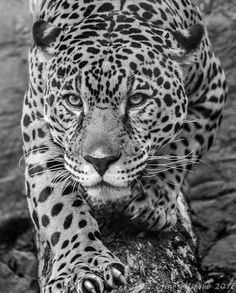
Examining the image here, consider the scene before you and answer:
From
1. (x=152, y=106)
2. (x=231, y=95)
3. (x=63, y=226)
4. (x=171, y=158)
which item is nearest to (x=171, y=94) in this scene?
(x=152, y=106)

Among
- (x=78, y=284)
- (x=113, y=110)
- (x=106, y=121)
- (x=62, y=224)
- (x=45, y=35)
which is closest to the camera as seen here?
(x=78, y=284)

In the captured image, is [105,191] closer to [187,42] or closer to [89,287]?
[89,287]

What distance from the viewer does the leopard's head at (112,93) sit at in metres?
9.40

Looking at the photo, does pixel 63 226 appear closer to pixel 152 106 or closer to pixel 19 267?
pixel 152 106

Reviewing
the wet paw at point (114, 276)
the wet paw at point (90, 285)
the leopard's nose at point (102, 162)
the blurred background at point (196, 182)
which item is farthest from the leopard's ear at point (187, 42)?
the blurred background at point (196, 182)

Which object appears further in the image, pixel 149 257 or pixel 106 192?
pixel 149 257

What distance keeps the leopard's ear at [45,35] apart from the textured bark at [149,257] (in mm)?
1745

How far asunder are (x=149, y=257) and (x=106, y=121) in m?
1.54

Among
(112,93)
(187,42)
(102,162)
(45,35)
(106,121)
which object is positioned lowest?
(102,162)

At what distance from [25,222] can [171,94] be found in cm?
551

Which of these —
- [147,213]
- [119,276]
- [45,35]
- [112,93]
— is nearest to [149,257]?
[147,213]

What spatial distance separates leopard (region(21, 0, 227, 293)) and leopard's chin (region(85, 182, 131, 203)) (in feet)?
0.04

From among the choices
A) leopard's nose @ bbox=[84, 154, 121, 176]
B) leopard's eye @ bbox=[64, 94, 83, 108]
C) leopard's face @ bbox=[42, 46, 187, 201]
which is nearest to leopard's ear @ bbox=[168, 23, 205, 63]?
leopard's face @ bbox=[42, 46, 187, 201]

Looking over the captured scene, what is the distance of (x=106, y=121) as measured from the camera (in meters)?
9.44
